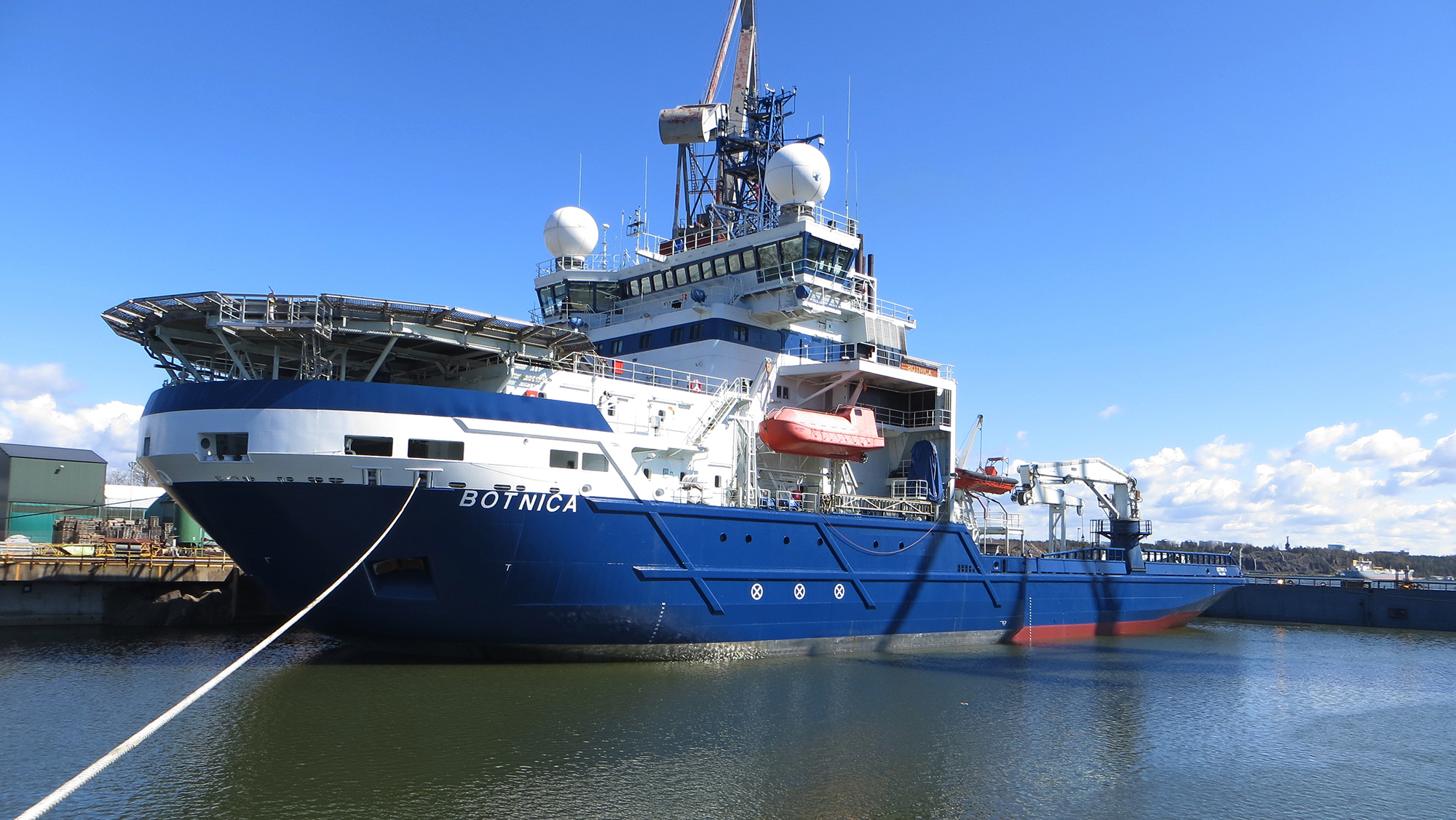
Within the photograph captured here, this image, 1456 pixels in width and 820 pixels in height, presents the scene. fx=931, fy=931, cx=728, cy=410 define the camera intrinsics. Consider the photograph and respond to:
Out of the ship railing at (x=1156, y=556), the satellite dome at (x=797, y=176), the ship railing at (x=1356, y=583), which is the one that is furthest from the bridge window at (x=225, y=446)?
the ship railing at (x=1356, y=583)

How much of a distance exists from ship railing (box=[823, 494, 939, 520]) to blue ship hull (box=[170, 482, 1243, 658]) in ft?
2.83

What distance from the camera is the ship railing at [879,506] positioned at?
67.4 feet

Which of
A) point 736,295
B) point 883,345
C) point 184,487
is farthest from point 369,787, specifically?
point 883,345

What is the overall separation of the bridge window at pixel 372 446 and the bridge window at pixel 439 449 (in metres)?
0.39

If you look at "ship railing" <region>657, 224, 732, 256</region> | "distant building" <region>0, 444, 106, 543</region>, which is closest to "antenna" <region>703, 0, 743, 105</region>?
"ship railing" <region>657, 224, 732, 256</region>

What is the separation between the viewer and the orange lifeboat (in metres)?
24.5

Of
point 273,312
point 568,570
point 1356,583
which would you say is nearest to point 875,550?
point 568,570

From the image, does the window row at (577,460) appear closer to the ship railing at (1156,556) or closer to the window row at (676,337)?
the window row at (676,337)

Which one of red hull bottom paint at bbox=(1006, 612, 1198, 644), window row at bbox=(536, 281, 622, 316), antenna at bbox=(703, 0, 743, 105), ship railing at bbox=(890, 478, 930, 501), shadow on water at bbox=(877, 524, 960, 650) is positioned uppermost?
→ antenna at bbox=(703, 0, 743, 105)

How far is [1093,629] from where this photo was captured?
1016 inches

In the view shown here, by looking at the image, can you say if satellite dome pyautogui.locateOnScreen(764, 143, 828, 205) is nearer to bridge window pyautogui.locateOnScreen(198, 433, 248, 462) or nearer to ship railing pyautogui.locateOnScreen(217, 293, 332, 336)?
ship railing pyautogui.locateOnScreen(217, 293, 332, 336)

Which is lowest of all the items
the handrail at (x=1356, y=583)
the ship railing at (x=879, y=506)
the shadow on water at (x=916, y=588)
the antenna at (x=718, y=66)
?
the handrail at (x=1356, y=583)

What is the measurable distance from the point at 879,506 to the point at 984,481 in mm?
4022

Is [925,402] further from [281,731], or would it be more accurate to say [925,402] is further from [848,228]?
[281,731]
